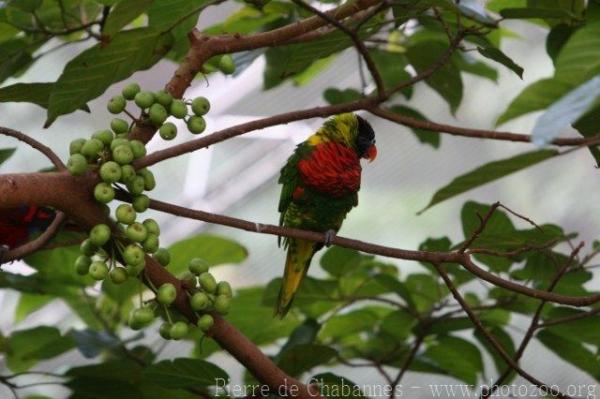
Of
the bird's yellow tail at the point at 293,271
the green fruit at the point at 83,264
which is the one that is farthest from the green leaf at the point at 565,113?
the bird's yellow tail at the point at 293,271

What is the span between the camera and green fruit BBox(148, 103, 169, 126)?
1.33m

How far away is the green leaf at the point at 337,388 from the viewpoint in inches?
66.7

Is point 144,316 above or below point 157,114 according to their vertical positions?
below

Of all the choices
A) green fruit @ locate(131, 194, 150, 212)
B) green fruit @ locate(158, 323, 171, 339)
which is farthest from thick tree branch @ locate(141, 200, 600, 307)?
green fruit @ locate(158, 323, 171, 339)

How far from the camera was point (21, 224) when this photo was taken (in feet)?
7.79

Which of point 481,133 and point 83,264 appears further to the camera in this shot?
point 83,264

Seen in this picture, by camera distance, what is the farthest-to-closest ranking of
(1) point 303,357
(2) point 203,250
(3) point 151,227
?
(2) point 203,250 < (1) point 303,357 < (3) point 151,227

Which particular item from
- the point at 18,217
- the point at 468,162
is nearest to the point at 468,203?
the point at 18,217

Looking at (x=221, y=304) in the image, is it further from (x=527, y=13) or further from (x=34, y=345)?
(x=34, y=345)

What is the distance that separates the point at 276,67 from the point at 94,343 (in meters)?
0.87

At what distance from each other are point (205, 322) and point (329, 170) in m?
0.98

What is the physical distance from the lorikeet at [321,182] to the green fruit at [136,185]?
0.94 meters

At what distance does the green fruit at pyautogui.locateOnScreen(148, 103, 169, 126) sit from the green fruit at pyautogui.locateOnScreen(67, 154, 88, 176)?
0.48 ft

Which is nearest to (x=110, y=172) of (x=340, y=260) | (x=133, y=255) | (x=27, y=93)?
(x=133, y=255)
